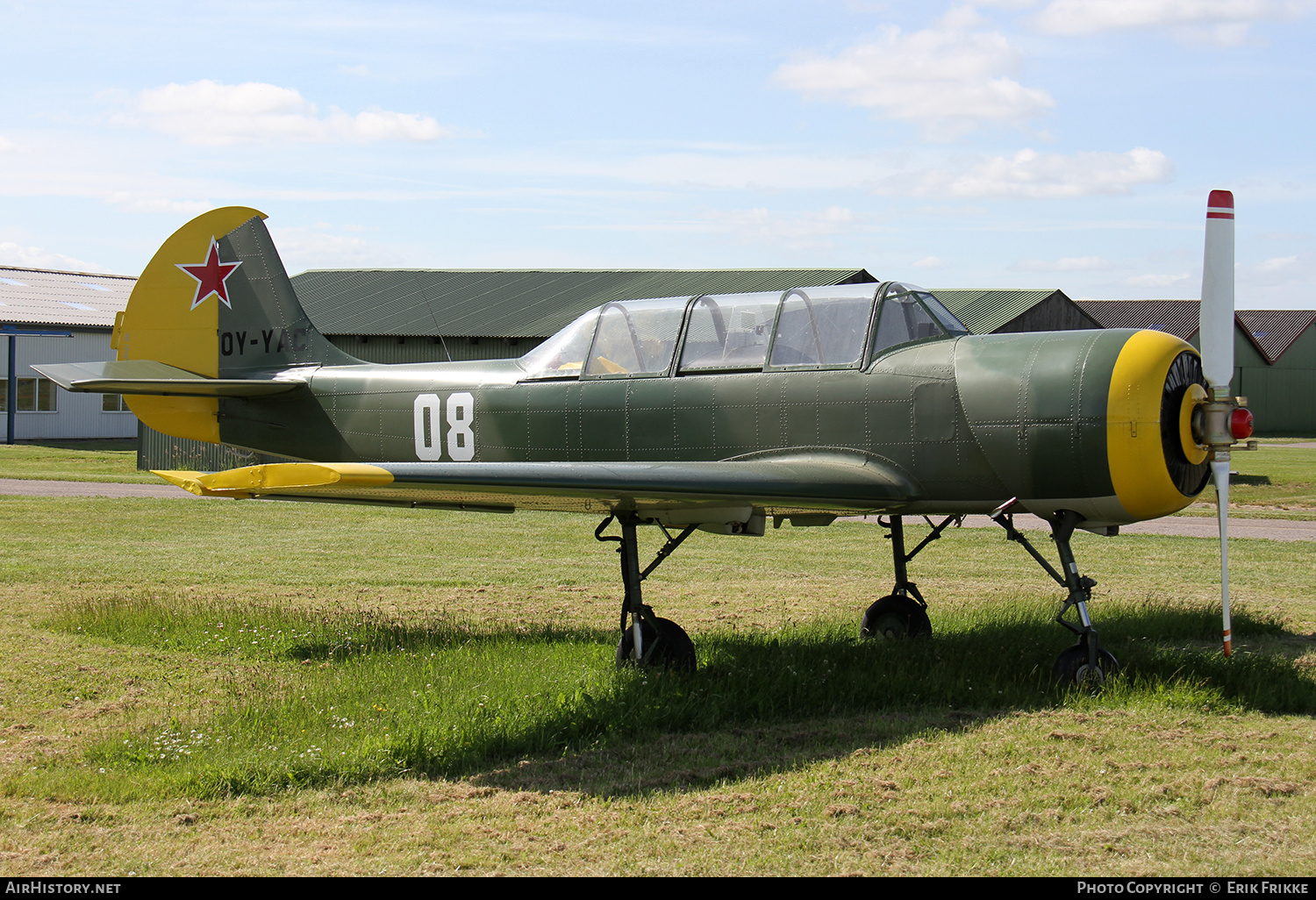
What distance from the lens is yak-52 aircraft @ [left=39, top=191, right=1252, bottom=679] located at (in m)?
6.80

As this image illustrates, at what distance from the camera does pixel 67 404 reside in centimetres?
4250

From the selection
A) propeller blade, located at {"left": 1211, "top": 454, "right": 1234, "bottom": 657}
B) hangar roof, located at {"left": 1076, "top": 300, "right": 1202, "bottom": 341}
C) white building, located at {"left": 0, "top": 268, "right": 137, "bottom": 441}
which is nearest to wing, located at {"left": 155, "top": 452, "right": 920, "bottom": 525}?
propeller blade, located at {"left": 1211, "top": 454, "right": 1234, "bottom": 657}

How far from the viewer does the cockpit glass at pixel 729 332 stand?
800 centimetres

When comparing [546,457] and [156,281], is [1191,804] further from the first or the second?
[156,281]

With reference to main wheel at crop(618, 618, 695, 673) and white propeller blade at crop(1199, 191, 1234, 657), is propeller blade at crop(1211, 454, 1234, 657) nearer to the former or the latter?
white propeller blade at crop(1199, 191, 1234, 657)

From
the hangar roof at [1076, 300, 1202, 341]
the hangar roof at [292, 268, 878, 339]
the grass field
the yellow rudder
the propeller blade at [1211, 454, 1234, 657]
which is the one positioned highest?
the hangar roof at [1076, 300, 1202, 341]

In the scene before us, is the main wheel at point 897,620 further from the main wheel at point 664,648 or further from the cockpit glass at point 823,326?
the cockpit glass at point 823,326

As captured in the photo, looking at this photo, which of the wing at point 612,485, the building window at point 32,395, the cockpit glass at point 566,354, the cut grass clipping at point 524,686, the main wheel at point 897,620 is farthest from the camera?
the building window at point 32,395

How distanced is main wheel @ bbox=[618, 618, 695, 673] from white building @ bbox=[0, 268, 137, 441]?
37.7 metres

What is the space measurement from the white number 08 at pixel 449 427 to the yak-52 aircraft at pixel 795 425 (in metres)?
0.02

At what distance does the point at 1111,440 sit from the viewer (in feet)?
22.4

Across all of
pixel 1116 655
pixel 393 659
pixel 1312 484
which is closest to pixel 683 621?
pixel 393 659

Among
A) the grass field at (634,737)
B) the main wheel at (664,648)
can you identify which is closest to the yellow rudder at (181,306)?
the grass field at (634,737)

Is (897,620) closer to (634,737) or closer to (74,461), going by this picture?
(634,737)
